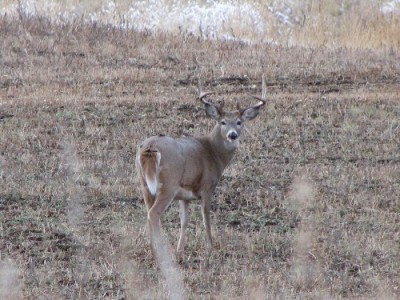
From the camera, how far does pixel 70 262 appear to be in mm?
8703

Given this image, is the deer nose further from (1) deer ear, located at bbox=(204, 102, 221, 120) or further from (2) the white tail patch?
(2) the white tail patch

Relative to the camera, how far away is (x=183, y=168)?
939cm

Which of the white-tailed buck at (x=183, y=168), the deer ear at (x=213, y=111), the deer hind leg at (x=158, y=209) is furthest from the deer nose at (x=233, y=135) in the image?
the deer hind leg at (x=158, y=209)

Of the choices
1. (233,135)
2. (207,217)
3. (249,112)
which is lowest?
(207,217)

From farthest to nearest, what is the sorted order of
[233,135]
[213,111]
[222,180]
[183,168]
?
[222,180] → [213,111] → [233,135] → [183,168]

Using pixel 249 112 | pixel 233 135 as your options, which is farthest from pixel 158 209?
pixel 249 112

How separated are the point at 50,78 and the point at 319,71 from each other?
169 inches

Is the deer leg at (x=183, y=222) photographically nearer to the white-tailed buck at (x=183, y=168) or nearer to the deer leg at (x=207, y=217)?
the white-tailed buck at (x=183, y=168)

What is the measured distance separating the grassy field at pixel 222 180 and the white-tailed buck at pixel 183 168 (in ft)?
1.06

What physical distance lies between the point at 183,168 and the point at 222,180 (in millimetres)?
2467

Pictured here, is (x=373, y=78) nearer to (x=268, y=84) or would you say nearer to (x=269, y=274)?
(x=268, y=84)

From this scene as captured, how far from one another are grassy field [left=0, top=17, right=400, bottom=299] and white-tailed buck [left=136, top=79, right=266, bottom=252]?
32cm

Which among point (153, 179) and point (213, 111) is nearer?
point (153, 179)

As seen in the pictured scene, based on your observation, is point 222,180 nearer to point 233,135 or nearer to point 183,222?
point 233,135
